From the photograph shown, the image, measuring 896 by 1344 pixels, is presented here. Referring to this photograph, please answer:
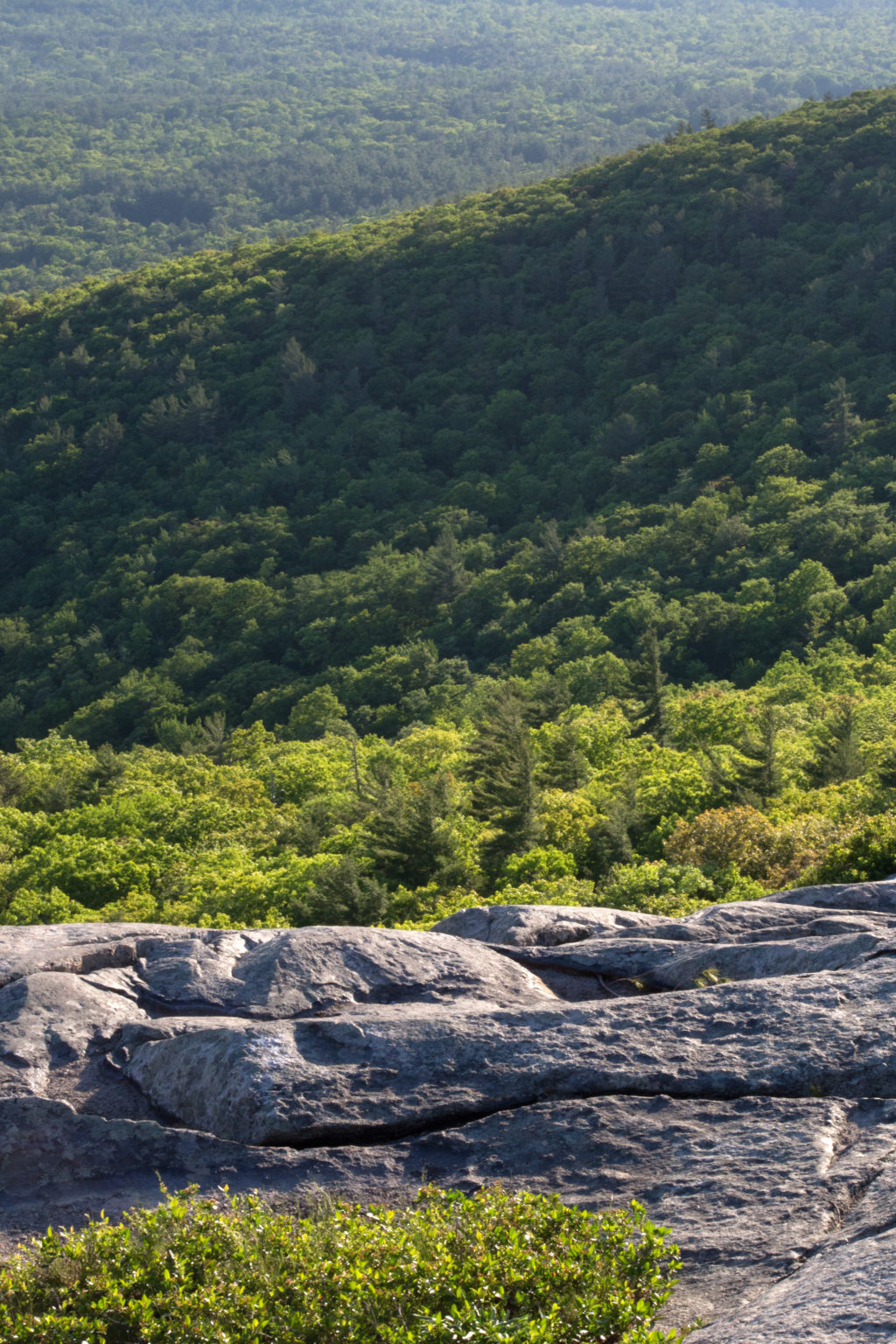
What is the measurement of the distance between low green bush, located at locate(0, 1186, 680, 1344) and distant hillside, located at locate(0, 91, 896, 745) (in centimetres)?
5550

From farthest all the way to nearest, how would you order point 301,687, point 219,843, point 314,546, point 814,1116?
1. point 314,546
2. point 301,687
3. point 219,843
4. point 814,1116

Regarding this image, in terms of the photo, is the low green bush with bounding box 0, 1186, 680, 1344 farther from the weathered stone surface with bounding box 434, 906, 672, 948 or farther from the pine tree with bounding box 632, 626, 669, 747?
the pine tree with bounding box 632, 626, 669, 747

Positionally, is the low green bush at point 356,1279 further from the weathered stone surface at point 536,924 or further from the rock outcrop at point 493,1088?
the weathered stone surface at point 536,924

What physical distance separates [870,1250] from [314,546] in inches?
3786

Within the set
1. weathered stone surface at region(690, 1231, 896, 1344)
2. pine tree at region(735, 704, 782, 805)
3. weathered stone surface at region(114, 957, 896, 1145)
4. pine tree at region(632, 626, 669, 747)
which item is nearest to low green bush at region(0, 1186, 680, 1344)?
weathered stone surface at region(690, 1231, 896, 1344)

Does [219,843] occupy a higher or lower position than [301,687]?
higher

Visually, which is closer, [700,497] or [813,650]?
[813,650]

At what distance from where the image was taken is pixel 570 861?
2981 cm

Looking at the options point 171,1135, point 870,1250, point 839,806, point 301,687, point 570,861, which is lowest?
point 301,687

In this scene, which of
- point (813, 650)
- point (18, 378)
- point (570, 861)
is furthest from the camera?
point (18, 378)

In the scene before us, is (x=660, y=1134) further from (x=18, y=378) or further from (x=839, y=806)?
(x=18, y=378)

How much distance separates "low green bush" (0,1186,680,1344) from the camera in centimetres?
742

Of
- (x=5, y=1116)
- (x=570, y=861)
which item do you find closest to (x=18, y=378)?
(x=570, y=861)

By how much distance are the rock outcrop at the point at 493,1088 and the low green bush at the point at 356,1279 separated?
68 centimetres
